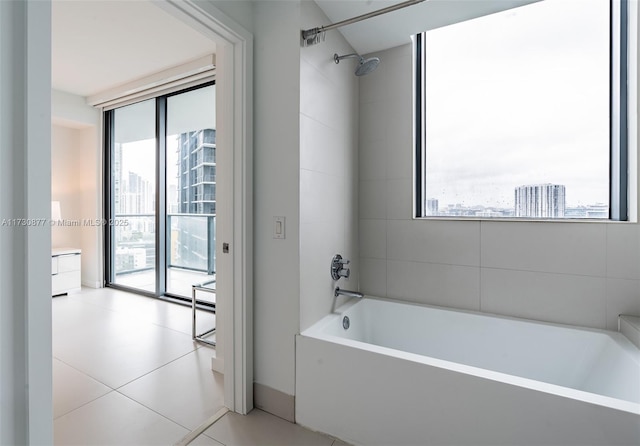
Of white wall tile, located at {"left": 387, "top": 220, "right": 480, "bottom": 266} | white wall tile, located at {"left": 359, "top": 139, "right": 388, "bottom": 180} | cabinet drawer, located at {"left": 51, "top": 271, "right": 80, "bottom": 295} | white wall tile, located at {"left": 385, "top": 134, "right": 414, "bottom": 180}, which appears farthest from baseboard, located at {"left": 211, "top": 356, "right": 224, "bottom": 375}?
cabinet drawer, located at {"left": 51, "top": 271, "right": 80, "bottom": 295}

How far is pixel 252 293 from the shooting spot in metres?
1.82

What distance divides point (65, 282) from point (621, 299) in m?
5.58

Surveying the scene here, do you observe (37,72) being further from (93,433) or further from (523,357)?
(523,357)

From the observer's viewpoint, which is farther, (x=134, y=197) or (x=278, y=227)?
(x=134, y=197)

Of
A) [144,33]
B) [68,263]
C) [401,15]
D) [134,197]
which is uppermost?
[144,33]

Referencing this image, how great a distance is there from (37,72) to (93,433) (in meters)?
1.71

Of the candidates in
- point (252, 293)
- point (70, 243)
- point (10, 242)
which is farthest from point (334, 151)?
point (70, 243)

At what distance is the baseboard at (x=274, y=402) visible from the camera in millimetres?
1713

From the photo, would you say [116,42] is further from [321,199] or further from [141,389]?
[141,389]

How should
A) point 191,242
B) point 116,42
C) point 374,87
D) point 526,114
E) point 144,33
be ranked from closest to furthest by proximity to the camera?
point 526,114, point 374,87, point 144,33, point 116,42, point 191,242

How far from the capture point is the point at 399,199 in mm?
2307

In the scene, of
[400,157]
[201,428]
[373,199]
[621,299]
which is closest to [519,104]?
[400,157]

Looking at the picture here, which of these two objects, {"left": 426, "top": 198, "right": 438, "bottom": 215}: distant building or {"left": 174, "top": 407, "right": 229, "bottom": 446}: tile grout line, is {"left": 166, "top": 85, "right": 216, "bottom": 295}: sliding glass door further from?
{"left": 426, "top": 198, "right": 438, "bottom": 215}: distant building

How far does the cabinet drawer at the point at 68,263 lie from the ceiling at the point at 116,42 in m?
2.22
